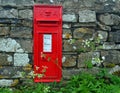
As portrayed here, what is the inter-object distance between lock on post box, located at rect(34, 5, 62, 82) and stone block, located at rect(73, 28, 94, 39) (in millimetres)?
256

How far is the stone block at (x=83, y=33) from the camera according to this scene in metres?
4.57

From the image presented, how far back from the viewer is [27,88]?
442cm

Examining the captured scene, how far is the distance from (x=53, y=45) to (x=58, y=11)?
53cm

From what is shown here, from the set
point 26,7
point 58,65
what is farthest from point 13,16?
point 58,65

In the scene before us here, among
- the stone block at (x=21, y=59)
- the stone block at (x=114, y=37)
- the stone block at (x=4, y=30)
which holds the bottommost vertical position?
the stone block at (x=21, y=59)

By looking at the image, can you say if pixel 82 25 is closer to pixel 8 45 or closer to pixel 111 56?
pixel 111 56

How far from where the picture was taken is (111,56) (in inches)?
183

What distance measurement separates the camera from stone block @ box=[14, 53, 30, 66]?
447 centimetres

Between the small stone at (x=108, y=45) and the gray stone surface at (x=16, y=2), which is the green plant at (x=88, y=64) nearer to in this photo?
the small stone at (x=108, y=45)

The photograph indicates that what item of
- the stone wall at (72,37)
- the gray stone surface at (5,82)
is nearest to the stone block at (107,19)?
the stone wall at (72,37)

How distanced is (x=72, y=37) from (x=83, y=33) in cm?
18

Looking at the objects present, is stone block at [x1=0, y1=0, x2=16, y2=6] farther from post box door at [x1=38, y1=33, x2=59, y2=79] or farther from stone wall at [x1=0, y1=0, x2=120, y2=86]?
post box door at [x1=38, y1=33, x2=59, y2=79]

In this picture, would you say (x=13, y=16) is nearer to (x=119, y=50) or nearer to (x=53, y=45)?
(x=53, y=45)

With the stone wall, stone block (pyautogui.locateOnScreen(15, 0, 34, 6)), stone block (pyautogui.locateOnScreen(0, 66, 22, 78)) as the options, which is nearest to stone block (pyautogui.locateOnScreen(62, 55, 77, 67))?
the stone wall
